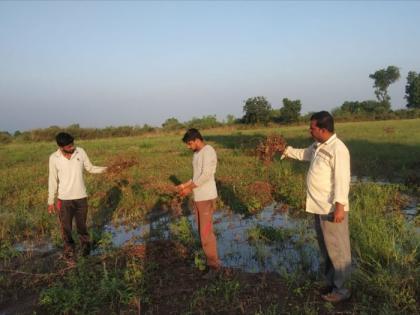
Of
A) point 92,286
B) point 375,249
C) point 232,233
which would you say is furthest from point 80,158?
point 375,249

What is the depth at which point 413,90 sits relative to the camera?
58.5m

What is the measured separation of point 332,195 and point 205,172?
145 cm

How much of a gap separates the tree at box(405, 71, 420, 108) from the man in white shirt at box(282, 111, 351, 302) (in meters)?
60.9

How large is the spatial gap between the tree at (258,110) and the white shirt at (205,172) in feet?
131

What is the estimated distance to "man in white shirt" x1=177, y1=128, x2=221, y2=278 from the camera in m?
4.66

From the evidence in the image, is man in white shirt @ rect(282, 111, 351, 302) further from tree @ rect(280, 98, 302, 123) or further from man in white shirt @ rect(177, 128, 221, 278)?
tree @ rect(280, 98, 302, 123)

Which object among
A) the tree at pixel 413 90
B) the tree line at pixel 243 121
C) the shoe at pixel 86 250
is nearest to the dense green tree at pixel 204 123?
the tree line at pixel 243 121

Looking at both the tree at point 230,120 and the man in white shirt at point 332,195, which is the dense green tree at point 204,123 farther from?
the man in white shirt at point 332,195

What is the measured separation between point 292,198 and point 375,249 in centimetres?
374

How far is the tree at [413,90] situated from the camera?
57.6 metres

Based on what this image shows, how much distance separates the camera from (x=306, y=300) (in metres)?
4.08

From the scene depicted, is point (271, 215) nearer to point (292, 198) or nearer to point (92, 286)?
point (292, 198)

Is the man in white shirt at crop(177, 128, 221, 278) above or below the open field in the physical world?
above

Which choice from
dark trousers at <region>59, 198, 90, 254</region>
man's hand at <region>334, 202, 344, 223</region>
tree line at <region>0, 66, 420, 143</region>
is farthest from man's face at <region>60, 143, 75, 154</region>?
tree line at <region>0, 66, 420, 143</region>
